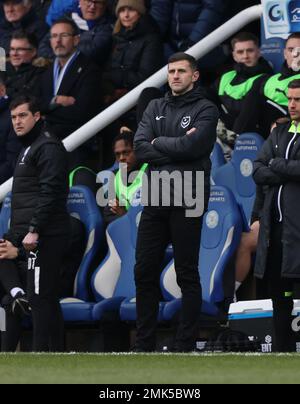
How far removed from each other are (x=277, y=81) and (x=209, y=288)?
2.10m

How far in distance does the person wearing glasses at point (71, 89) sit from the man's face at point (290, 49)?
7.88ft

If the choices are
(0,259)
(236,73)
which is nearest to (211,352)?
(0,259)

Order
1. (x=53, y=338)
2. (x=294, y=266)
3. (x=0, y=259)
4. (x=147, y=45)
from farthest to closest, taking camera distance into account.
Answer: (x=147, y=45)
(x=0, y=259)
(x=53, y=338)
(x=294, y=266)

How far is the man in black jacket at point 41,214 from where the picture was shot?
12.4 m

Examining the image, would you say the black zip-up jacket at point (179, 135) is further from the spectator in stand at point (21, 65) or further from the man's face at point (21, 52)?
the man's face at point (21, 52)

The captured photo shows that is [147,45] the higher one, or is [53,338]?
[147,45]

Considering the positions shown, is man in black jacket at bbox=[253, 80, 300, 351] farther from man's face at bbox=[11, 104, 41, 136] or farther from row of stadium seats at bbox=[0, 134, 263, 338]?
man's face at bbox=[11, 104, 41, 136]

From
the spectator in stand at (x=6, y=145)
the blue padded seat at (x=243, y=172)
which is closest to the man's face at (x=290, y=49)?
the blue padded seat at (x=243, y=172)

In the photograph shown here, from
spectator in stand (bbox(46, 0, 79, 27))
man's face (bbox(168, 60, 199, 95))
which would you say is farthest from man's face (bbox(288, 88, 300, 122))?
spectator in stand (bbox(46, 0, 79, 27))

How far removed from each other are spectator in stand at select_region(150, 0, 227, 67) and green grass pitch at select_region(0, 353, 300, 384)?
515 centimetres

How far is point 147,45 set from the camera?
15.5 metres

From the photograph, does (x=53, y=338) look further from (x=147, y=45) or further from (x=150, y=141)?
(x=147, y=45)

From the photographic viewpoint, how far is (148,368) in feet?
32.9

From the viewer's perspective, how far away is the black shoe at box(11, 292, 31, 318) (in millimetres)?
13180
